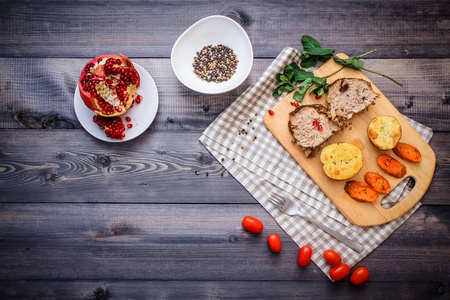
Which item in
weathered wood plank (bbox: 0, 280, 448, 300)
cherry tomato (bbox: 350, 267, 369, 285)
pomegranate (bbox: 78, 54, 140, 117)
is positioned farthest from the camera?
weathered wood plank (bbox: 0, 280, 448, 300)

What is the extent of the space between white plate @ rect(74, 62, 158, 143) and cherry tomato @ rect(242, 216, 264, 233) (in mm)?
1188

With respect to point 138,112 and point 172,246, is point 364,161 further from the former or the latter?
point 138,112

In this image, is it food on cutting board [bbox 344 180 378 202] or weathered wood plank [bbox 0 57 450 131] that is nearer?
food on cutting board [bbox 344 180 378 202]

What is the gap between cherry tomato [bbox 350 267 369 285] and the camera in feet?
10.2

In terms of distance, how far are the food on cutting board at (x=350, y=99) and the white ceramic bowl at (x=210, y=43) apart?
32.1 inches

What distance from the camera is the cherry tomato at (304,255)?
10.2 ft

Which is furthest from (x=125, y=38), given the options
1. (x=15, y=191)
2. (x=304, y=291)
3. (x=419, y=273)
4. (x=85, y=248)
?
(x=419, y=273)

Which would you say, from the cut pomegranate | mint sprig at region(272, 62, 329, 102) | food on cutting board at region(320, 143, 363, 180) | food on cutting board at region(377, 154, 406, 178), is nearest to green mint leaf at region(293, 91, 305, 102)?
mint sprig at region(272, 62, 329, 102)

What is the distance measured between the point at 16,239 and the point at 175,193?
1.48 meters

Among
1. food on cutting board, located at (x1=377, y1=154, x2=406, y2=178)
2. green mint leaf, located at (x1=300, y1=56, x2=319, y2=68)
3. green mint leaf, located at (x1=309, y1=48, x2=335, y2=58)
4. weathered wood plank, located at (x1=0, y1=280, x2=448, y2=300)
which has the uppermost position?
green mint leaf, located at (x1=309, y1=48, x2=335, y2=58)

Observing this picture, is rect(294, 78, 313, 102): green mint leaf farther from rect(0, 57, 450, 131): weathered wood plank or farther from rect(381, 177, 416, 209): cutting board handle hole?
rect(381, 177, 416, 209): cutting board handle hole

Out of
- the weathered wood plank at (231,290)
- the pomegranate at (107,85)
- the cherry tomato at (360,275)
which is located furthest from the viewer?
the weathered wood plank at (231,290)

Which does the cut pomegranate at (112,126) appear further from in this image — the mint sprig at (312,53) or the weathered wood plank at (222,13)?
the mint sprig at (312,53)

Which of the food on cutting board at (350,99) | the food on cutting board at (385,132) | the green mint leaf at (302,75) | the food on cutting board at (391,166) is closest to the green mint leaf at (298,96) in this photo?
the green mint leaf at (302,75)
